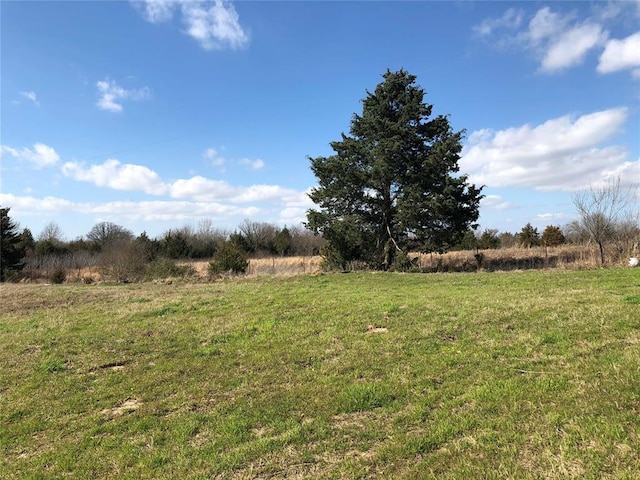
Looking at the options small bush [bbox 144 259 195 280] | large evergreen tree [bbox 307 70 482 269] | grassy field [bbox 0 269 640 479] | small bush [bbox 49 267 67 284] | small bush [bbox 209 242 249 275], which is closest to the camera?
grassy field [bbox 0 269 640 479]

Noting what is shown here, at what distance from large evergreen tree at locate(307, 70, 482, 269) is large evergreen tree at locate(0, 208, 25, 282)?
25961 millimetres

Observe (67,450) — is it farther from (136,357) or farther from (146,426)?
(136,357)

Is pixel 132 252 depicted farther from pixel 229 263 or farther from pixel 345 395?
pixel 345 395

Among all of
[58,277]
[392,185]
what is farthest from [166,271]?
[392,185]

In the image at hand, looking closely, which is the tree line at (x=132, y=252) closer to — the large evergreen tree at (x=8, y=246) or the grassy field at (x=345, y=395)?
the large evergreen tree at (x=8, y=246)

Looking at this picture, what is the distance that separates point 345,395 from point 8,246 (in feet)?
126

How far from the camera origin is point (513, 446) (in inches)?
124

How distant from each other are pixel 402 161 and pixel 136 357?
1820 centimetres

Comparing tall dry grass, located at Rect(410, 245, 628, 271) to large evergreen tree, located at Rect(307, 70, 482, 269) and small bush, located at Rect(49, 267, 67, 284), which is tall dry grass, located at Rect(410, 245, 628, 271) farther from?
small bush, located at Rect(49, 267, 67, 284)

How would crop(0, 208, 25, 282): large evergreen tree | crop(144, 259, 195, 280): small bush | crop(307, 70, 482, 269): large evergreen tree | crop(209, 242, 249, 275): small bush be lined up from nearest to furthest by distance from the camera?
1. crop(307, 70, 482, 269): large evergreen tree
2. crop(144, 259, 195, 280): small bush
3. crop(209, 242, 249, 275): small bush
4. crop(0, 208, 25, 282): large evergreen tree

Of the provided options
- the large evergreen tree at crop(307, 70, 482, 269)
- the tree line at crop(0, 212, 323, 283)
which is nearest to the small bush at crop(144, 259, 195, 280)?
the tree line at crop(0, 212, 323, 283)

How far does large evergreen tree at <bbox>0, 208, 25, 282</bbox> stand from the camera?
3309cm

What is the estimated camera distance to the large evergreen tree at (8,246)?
33.1 m

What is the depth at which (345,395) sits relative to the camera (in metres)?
4.62
